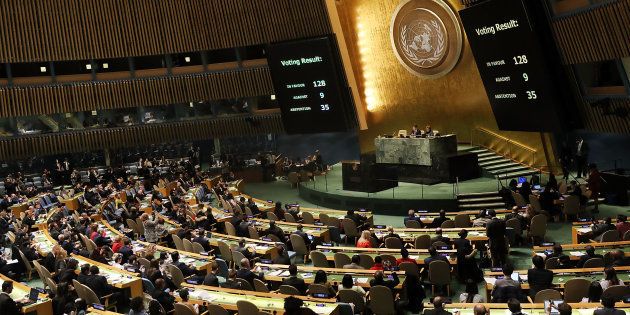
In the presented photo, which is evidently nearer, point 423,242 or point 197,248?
point 423,242

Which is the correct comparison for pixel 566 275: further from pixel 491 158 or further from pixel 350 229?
pixel 491 158

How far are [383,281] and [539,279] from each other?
2.27 meters

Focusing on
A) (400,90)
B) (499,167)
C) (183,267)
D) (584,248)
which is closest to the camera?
(584,248)

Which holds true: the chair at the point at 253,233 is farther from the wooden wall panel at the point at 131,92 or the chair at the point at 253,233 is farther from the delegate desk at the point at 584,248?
the wooden wall panel at the point at 131,92

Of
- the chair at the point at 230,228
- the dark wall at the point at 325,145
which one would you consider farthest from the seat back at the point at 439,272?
the dark wall at the point at 325,145

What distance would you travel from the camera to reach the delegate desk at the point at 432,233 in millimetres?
13070

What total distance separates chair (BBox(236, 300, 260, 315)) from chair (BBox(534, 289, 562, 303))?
381 cm

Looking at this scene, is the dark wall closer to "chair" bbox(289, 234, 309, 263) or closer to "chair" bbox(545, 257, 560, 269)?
"chair" bbox(289, 234, 309, 263)

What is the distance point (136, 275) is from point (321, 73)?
13411 mm

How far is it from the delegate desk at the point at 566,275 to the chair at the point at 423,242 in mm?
2802

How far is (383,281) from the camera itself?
10.1m

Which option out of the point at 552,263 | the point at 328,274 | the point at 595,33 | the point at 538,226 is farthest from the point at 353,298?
the point at 595,33

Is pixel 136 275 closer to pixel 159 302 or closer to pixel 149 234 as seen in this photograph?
pixel 159 302

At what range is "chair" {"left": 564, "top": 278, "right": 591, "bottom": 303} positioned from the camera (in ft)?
29.7
